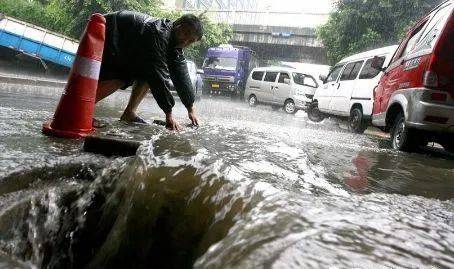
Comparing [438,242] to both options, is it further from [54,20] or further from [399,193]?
[54,20]

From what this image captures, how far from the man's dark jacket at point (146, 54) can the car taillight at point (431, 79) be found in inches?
95.4

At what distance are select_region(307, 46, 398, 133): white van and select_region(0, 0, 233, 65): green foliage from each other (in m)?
12.9

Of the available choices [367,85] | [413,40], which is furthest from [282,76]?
[413,40]

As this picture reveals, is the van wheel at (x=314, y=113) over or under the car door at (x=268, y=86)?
under

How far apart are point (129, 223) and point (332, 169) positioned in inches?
61.1

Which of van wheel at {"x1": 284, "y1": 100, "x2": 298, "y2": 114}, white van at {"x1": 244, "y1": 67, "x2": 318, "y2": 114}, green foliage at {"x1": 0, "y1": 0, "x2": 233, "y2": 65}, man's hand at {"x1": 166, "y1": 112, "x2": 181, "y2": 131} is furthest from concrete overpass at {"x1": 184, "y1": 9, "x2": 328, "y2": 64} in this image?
man's hand at {"x1": 166, "y1": 112, "x2": 181, "y2": 131}

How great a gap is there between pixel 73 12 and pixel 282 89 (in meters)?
11.1

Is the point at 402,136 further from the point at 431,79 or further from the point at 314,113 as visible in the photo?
the point at 314,113

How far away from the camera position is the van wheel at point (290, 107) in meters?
17.0

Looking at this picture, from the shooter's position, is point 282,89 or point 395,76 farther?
point 282,89

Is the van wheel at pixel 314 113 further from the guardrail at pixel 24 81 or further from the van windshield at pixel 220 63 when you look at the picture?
the van windshield at pixel 220 63

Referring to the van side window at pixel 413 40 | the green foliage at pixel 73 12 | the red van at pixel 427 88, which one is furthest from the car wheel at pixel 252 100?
the red van at pixel 427 88

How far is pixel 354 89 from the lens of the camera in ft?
28.7

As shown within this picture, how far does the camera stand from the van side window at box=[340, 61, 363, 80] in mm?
9090
